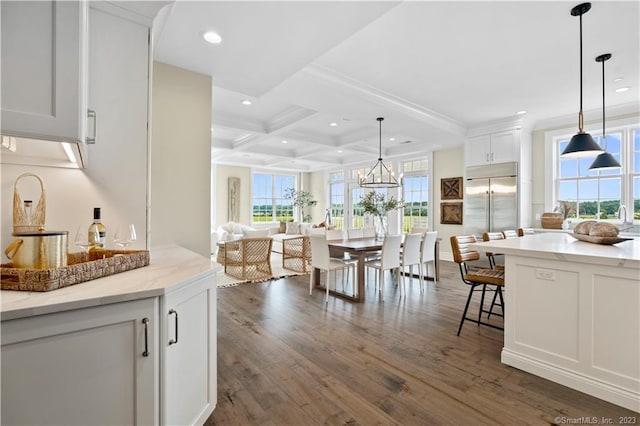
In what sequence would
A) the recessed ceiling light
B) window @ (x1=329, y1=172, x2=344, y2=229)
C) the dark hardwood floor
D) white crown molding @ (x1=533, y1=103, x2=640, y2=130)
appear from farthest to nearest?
window @ (x1=329, y1=172, x2=344, y2=229) < white crown molding @ (x1=533, y1=103, x2=640, y2=130) < the recessed ceiling light < the dark hardwood floor

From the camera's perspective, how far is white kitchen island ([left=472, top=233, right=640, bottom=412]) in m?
1.85

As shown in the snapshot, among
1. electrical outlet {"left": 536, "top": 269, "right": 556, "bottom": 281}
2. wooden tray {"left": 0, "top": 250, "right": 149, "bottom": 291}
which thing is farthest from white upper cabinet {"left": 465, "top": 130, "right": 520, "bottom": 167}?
wooden tray {"left": 0, "top": 250, "right": 149, "bottom": 291}

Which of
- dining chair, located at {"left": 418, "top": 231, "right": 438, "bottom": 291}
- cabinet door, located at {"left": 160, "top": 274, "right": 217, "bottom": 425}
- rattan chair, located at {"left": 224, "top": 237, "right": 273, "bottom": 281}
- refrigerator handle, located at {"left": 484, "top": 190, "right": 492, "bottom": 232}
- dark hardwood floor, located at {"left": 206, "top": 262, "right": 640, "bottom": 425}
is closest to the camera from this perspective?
cabinet door, located at {"left": 160, "top": 274, "right": 217, "bottom": 425}

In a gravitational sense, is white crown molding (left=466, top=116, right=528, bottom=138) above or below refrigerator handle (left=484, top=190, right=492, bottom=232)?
above

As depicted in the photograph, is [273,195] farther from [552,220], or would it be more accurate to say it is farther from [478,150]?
[552,220]

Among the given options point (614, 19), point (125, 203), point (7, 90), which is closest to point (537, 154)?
point (614, 19)

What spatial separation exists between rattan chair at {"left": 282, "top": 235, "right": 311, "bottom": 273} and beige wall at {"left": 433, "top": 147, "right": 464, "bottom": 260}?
331 cm

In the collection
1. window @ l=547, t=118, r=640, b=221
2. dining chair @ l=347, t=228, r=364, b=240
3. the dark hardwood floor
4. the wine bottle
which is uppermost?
window @ l=547, t=118, r=640, b=221

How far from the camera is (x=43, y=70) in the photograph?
120 centimetres

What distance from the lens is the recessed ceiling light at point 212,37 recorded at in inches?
93.7

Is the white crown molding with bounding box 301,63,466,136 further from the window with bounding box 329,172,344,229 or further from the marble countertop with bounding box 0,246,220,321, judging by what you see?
the window with bounding box 329,172,344,229

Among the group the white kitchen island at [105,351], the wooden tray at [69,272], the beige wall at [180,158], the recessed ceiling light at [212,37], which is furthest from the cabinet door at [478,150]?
the wooden tray at [69,272]

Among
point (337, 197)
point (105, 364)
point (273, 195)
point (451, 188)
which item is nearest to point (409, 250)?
point (451, 188)

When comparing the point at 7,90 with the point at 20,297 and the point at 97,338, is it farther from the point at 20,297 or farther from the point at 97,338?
the point at 97,338
